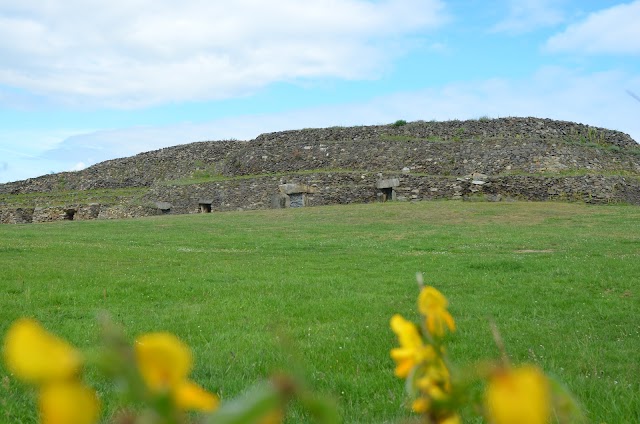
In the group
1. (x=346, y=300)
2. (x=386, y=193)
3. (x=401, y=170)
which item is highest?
(x=401, y=170)

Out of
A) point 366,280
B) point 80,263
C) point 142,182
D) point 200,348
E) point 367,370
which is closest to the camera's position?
point 367,370

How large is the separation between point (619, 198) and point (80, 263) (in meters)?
21.8

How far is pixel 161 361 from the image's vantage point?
41 cm

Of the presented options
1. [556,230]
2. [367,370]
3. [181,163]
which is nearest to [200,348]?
[367,370]

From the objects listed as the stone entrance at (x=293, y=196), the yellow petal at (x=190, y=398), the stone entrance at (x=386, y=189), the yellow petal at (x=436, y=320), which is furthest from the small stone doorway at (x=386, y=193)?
the yellow petal at (x=190, y=398)

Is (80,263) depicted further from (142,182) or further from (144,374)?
(142,182)

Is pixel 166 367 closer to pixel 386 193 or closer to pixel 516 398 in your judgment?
pixel 516 398

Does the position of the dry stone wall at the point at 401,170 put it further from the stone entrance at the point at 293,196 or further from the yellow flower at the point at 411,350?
the yellow flower at the point at 411,350

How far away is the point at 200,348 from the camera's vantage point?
17.6 ft

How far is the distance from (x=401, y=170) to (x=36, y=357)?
2921 centimetres

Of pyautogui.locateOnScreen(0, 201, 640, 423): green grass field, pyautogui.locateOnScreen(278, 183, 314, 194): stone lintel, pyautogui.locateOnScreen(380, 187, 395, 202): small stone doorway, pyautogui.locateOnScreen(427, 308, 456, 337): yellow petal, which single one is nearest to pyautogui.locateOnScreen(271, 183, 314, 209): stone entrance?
pyautogui.locateOnScreen(278, 183, 314, 194): stone lintel

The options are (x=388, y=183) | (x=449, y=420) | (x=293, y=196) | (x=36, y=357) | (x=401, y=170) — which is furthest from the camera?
(x=293, y=196)

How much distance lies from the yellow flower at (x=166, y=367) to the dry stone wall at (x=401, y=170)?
26.8 m

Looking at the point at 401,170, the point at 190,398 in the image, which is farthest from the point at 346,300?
the point at 401,170
